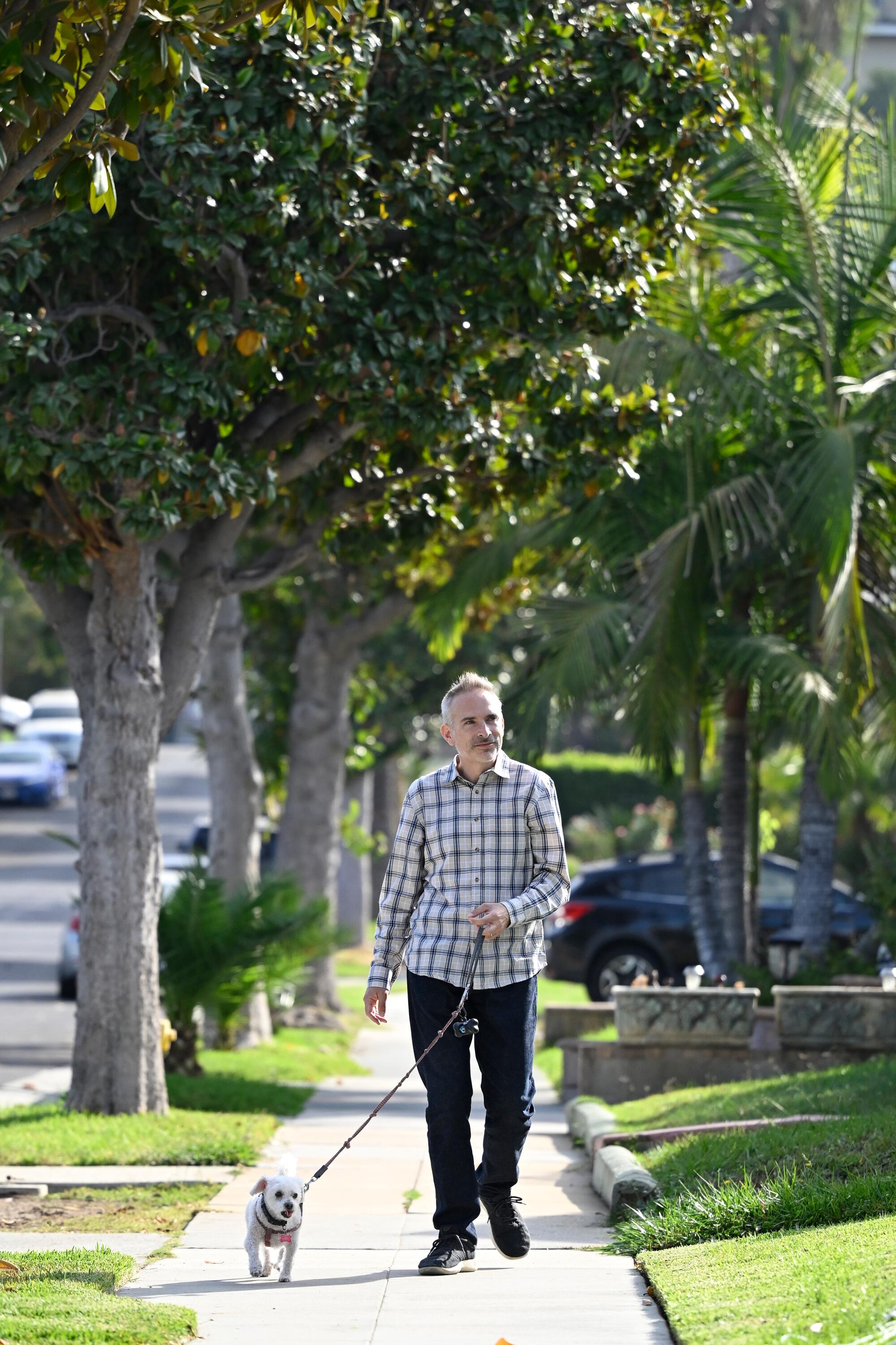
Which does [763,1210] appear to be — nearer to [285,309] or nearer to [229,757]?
[285,309]

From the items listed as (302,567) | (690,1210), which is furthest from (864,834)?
(690,1210)

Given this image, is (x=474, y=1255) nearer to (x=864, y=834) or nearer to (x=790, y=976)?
(x=790, y=976)

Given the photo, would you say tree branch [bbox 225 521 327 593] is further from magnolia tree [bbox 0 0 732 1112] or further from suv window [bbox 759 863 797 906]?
suv window [bbox 759 863 797 906]

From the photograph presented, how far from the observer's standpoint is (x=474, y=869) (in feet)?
18.9

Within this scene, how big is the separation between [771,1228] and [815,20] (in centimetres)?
2362

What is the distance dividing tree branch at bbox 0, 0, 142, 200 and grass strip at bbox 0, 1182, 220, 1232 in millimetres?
3936

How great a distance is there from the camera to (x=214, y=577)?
9961 mm

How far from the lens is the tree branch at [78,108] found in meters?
5.38

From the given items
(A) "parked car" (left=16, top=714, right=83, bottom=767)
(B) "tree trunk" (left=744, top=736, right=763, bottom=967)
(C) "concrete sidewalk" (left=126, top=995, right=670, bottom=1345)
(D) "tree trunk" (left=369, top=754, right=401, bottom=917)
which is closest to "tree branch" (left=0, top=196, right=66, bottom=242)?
(C) "concrete sidewalk" (left=126, top=995, right=670, bottom=1345)

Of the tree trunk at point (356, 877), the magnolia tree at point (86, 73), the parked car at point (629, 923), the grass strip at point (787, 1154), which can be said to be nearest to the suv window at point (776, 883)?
the parked car at point (629, 923)

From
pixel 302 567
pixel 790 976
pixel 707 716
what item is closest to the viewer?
pixel 790 976

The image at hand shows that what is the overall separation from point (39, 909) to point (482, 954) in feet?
75.7

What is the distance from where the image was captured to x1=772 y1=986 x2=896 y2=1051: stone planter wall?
34.7 feet

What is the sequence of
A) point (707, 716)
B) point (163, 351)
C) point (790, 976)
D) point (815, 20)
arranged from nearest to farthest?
point (163, 351) → point (790, 976) → point (707, 716) → point (815, 20)
